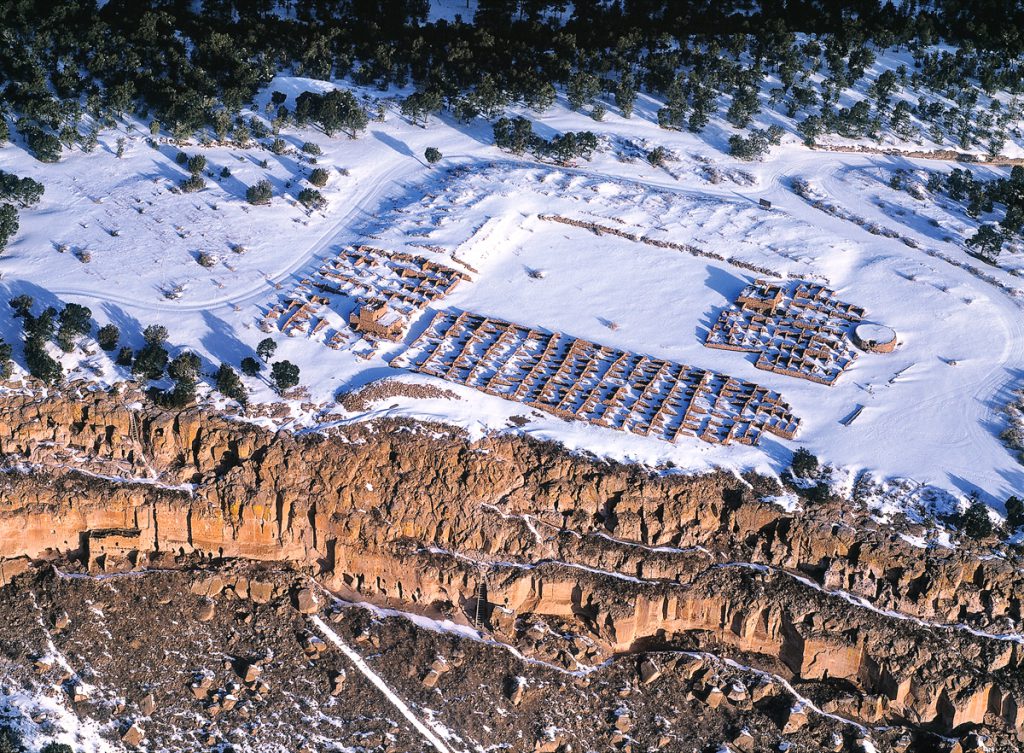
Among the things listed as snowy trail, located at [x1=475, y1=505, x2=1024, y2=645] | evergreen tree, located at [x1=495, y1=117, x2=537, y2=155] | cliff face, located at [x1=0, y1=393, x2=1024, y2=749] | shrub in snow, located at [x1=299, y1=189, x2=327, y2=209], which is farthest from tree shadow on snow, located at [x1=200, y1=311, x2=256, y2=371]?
evergreen tree, located at [x1=495, y1=117, x2=537, y2=155]

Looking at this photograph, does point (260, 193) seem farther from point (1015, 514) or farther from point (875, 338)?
point (1015, 514)

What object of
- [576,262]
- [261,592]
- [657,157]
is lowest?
[261,592]

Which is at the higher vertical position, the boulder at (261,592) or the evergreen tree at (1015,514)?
the evergreen tree at (1015,514)

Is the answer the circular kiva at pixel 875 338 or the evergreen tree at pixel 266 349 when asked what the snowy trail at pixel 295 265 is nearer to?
the evergreen tree at pixel 266 349

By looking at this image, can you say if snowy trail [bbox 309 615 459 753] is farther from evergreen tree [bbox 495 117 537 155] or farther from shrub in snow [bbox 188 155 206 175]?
evergreen tree [bbox 495 117 537 155]

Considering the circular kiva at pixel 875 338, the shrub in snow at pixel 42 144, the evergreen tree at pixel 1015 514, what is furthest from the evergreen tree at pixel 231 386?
the evergreen tree at pixel 1015 514

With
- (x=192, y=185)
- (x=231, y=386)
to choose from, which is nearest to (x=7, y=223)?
(x=192, y=185)
